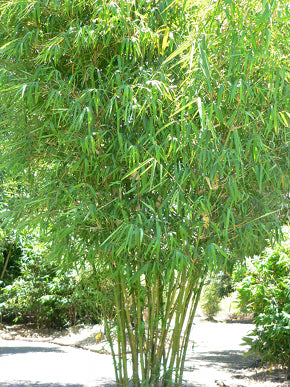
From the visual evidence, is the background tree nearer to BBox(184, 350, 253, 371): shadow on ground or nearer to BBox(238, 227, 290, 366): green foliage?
BBox(238, 227, 290, 366): green foliage

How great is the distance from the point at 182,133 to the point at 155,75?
0.41 m

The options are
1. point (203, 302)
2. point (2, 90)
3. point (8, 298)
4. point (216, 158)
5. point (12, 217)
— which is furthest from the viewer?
point (203, 302)

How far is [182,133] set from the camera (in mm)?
2506

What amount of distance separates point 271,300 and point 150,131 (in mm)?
2936

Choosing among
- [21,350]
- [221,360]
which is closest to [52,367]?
[21,350]

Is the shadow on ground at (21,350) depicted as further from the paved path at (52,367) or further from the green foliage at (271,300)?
the green foliage at (271,300)

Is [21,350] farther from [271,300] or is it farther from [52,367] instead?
[271,300]

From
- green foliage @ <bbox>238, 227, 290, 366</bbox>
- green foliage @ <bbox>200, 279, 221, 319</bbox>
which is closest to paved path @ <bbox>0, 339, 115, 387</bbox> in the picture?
green foliage @ <bbox>238, 227, 290, 366</bbox>

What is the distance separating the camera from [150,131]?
8.65ft

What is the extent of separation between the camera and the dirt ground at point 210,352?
4.73 m

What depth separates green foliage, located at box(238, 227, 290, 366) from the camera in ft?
15.2

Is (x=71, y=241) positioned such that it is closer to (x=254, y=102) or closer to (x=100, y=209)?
(x=100, y=209)

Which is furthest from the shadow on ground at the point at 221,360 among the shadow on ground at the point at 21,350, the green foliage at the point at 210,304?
the green foliage at the point at 210,304

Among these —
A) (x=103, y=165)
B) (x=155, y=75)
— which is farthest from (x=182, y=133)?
(x=103, y=165)
